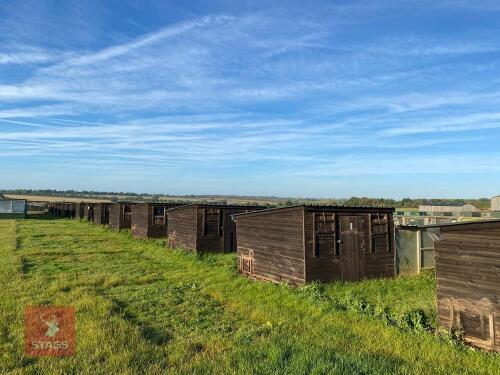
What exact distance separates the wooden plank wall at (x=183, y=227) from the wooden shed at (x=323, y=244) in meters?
8.19

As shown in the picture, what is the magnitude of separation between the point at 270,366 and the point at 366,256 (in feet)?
32.7

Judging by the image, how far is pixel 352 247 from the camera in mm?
16547

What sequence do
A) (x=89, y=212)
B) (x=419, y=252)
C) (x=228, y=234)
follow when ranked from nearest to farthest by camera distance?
1. (x=419, y=252)
2. (x=228, y=234)
3. (x=89, y=212)

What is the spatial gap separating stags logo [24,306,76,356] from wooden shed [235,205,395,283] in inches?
313

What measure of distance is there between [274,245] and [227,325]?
264 inches

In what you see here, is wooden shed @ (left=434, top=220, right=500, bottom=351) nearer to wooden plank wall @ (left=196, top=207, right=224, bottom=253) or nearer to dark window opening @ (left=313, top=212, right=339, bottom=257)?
dark window opening @ (left=313, top=212, right=339, bottom=257)

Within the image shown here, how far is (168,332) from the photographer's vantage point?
10.5 m

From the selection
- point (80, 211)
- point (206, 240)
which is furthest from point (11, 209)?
point (206, 240)

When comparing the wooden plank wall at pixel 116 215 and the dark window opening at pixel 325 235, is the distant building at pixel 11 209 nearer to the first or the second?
the wooden plank wall at pixel 116 215

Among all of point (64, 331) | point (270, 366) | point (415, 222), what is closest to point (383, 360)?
point (270, 366)

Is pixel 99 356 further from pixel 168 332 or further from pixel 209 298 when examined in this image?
pixel 209 298

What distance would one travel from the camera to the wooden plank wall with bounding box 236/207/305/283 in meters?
16.0

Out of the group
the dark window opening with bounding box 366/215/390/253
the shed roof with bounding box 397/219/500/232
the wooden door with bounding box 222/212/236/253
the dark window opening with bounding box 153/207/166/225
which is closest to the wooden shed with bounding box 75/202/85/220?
the dark window opening with bounding box 153/207/166/225

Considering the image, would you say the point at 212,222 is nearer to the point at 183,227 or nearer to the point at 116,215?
the point at 183,227
